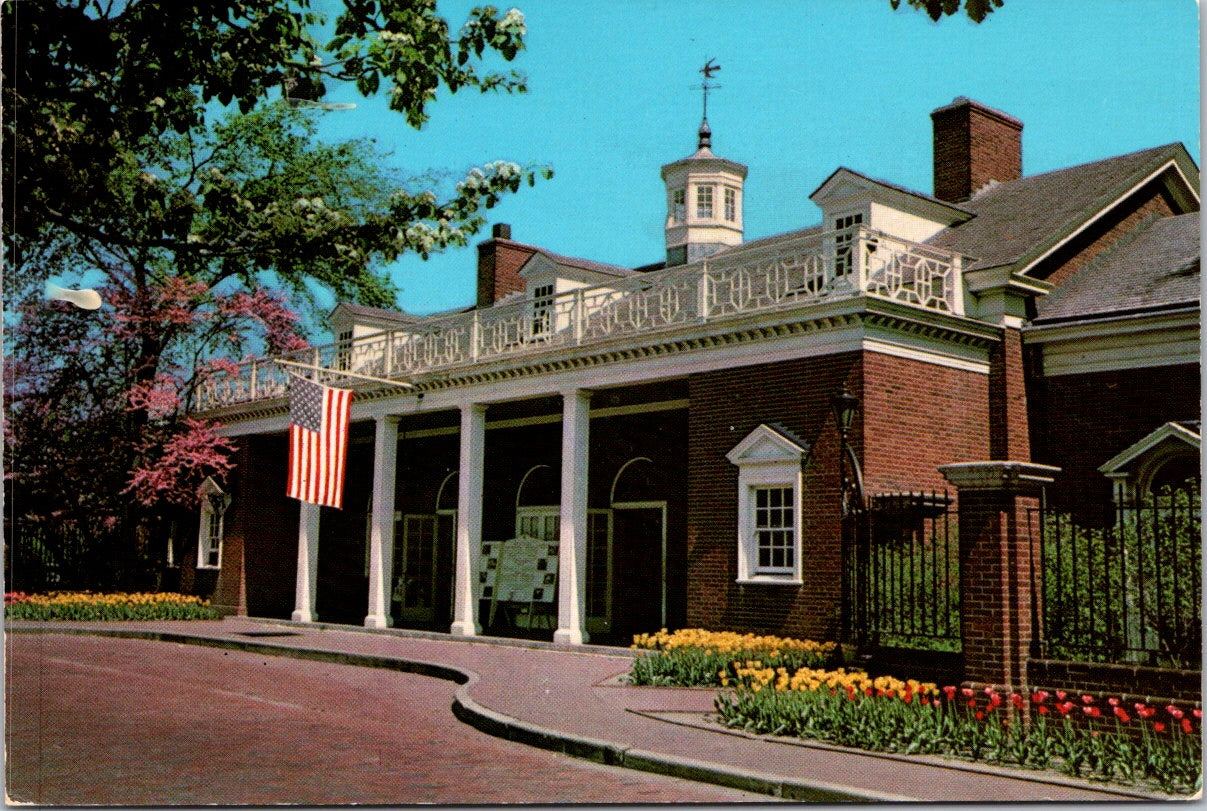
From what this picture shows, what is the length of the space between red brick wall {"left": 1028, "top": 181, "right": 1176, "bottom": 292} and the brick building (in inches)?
1.6

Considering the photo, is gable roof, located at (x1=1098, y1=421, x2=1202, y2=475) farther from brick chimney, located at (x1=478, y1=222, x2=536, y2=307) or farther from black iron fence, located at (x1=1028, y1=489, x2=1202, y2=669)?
brick chimney, located at (x1=478, y1=222, x2=536, y2=307)

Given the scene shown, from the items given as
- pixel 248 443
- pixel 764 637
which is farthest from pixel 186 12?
pixel 248 443

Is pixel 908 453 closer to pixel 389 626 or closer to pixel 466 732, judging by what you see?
pixel 466 732

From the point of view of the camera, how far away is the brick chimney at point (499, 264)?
3014 centimetres

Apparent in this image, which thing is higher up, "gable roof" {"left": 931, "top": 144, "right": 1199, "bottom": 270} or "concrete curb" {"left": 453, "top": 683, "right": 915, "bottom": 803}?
"gable roof" {"left": 931, "top": 144, "right": 1199, "bottom": 270}

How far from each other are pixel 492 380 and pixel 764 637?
293 inches

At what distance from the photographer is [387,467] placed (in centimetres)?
2292

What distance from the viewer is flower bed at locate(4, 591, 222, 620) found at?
24.2 metres

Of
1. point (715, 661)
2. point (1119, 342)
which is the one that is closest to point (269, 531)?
point (715, 661)

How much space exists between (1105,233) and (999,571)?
1013cm

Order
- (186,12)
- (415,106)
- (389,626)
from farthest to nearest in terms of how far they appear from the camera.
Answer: (389,626), (415,106), (186,12)

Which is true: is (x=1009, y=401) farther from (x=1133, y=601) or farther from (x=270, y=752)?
(x=270, y=752)

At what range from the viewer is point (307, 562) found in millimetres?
24953

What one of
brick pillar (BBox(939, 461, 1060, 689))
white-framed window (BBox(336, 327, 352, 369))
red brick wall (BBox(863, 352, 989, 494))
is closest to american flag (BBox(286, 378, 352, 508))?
white-framed window (BBox(336, 327, 352, 369))
